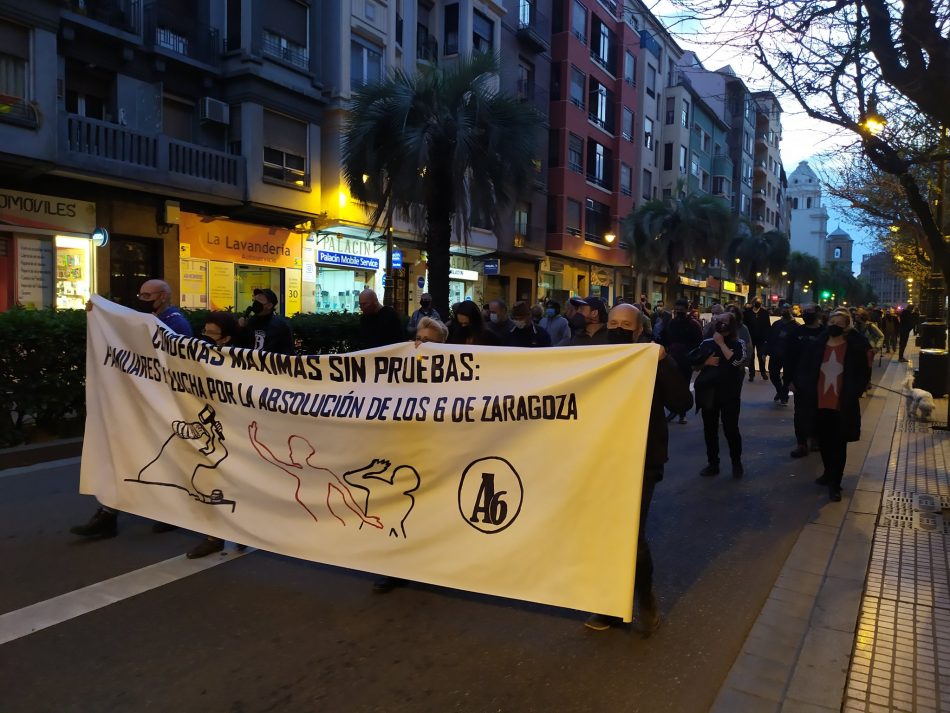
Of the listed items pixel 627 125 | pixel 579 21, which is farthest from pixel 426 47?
pixel 627 125

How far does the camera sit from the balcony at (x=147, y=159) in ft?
50.6

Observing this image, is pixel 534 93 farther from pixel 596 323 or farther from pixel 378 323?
pixel 596 323

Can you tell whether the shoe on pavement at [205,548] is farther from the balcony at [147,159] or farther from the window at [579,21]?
the window at [579,21]

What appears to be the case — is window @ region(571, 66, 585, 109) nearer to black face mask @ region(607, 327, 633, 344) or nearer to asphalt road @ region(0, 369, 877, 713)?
asphalt road @ region(0, 369, 877, 713)

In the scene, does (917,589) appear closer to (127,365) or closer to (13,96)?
(127,365)

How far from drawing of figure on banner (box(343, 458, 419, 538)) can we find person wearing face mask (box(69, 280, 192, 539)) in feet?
6.46

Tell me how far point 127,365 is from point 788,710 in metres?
4.56

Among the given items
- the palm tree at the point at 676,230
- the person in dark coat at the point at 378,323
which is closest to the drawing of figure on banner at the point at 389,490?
the person in dark coat at the point at 378,323

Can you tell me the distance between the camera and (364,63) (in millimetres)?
22719

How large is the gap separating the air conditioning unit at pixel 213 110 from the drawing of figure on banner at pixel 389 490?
17.3 meters

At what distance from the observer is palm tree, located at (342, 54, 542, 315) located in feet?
46.8

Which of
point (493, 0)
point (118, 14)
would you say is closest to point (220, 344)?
point (118, 14)

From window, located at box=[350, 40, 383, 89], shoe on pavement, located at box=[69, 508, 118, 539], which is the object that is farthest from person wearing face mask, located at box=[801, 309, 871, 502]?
window, located at box=[350, 40, 383, 89]

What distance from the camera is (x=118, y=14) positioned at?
54.8 ft
